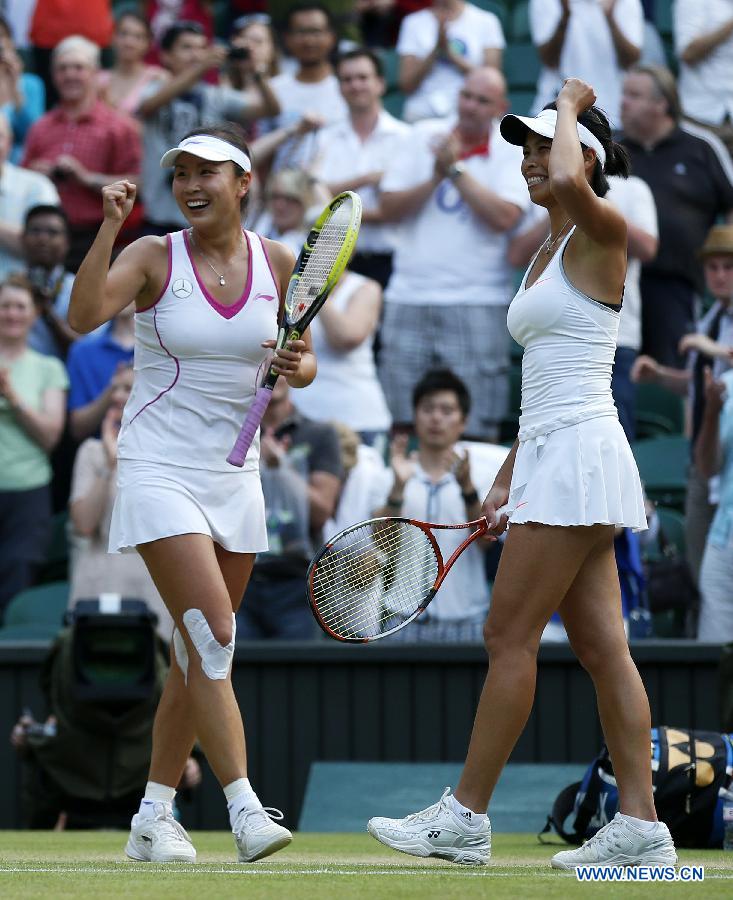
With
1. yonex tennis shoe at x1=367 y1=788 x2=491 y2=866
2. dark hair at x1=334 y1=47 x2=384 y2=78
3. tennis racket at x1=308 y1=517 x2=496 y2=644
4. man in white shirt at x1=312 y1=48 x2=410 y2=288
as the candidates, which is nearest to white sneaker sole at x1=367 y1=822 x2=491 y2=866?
yonex tennis shoe at x1=367 y1=788 x2=491 y2=866

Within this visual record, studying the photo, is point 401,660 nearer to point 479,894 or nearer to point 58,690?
point 58,690

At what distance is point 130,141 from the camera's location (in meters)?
10.8

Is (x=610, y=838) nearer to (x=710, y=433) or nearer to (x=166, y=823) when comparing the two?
(x=166, y=823)

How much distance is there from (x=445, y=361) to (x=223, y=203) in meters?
4.52

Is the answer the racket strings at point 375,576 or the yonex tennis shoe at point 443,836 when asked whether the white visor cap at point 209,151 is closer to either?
the racket strings at point 375,576

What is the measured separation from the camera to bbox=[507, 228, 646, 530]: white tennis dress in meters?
4.47

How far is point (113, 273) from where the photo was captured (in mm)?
4781

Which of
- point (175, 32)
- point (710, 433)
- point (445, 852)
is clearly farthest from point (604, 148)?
point (175, 32)

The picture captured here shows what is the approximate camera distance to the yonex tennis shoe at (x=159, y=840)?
4.86 m

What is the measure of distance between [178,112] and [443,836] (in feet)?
22.6

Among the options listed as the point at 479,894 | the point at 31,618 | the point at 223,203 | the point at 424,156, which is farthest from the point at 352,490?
the point at 479,894

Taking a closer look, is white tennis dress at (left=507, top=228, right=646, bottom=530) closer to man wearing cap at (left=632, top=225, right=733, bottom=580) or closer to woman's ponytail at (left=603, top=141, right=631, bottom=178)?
woman's ponytail at (left=603, top=141, right=631, bottom=178)

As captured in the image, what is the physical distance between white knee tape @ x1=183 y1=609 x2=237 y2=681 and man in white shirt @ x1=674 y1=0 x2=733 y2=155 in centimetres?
701

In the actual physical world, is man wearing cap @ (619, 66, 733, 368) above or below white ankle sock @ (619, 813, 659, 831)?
above
